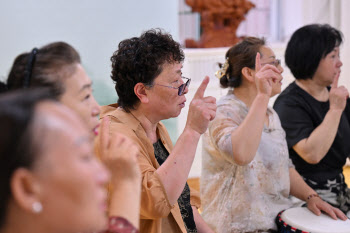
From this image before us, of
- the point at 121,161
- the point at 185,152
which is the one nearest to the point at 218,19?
the point at 185,152

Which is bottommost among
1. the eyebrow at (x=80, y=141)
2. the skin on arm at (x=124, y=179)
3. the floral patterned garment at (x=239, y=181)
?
the floral patterned garment at (x=239, y=181)

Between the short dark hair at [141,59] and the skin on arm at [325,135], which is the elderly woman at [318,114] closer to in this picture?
the skin on arm at [325,135]

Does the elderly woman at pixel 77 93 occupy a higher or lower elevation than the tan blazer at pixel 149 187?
higher

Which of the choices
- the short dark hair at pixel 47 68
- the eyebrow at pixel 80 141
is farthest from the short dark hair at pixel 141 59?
the eyebrow at pixel 80 141

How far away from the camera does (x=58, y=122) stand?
2.83ft

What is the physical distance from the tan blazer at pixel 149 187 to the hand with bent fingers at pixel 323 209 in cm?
77

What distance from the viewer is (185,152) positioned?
1.66 m

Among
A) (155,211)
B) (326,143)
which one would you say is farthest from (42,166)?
(326,143)

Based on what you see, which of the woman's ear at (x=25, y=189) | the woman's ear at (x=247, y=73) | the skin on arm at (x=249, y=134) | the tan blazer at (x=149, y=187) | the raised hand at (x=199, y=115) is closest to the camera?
the woman's ear at (x=25, y=189)

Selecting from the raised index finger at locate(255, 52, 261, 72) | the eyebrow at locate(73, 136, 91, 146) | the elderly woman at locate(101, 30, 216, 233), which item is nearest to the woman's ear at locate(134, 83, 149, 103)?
the elderly woman at locate(101, 30, 216, 233)

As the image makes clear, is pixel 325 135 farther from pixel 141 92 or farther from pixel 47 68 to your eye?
pixel 47 68

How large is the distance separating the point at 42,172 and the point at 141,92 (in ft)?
3.45

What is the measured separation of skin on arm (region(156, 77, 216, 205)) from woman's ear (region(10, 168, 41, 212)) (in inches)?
32.0

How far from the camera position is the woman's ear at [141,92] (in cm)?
185
